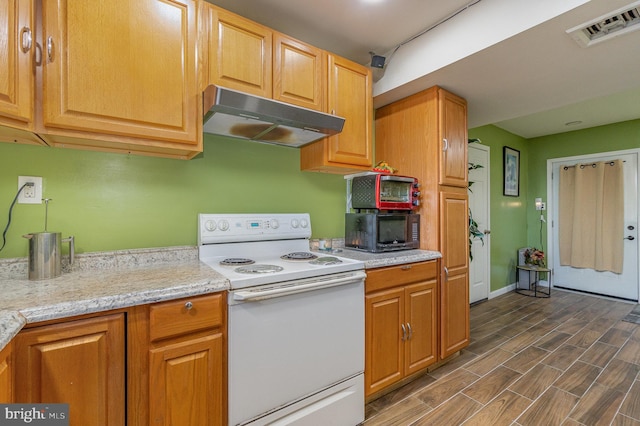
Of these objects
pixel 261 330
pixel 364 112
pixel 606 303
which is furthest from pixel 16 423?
pixel 606 303

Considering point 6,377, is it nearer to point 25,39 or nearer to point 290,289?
point 290,289

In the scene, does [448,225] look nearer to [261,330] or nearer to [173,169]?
[261,330]

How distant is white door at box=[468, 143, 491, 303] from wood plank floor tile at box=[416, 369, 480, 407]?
1840 millimetres

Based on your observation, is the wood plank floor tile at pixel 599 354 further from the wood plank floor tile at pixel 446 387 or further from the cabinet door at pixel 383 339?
the cabinet door at pixel 383 339

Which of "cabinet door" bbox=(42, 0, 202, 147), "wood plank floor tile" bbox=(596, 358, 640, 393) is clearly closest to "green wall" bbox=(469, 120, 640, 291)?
"wood plank floor tile" bbox=(596, 358, 640, 393)

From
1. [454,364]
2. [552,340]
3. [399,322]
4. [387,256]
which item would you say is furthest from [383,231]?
[552,340]

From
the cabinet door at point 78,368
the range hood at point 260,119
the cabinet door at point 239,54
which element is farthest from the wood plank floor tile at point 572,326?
the cabinet door at point 78,368

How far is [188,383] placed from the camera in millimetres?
1185

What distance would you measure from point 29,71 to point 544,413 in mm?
3104

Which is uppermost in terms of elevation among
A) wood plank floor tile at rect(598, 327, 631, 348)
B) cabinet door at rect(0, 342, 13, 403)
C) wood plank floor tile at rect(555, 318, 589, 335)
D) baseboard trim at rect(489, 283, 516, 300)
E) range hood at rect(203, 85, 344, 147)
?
range hood at rect(203, 85, 344, 147)

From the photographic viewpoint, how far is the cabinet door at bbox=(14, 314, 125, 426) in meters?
0.93

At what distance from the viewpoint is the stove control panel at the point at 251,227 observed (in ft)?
5.80

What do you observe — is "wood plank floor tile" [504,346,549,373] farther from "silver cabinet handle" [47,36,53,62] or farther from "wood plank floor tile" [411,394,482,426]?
"silver cabinet handle" [47,36,53,62]

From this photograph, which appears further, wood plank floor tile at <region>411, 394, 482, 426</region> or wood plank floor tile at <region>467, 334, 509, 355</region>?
wood plank floor tile at <region>467, 334, 509, 355</region>
